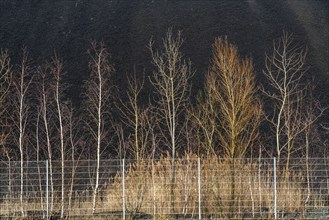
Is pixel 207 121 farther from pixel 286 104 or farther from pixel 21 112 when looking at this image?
pixel 286 104

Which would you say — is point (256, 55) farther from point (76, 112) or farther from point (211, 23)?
point (76, 112)

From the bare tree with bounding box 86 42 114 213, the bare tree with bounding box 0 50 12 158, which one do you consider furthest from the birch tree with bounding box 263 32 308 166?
the bare tree with bounding box 0 50 12 158

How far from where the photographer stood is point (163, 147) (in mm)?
27047

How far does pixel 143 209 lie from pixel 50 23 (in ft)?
89.4

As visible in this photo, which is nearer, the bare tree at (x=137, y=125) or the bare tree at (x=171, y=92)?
the bare tree at (x=137, y=125)

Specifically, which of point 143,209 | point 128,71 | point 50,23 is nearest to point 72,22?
point 50,23

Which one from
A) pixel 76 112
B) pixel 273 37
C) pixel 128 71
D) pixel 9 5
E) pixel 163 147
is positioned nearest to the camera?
pixel 163 147

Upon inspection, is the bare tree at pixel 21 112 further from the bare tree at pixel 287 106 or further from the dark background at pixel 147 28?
the bare tree at pixel 287 106

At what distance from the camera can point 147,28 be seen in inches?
1513

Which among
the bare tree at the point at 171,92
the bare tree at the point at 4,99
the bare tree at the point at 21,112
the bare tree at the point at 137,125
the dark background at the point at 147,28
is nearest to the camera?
the bare tree at the point at 21,112

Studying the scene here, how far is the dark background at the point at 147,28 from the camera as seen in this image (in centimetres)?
3447

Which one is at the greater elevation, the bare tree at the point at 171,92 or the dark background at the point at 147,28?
the dark background at the point at 147,28

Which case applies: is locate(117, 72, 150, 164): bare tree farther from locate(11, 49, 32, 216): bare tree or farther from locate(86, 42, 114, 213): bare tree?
locate(11, 49, 32, 216): bare tree

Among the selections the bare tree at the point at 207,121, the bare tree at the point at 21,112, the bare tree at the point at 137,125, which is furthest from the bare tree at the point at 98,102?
the bare tree at the point at 207,121
